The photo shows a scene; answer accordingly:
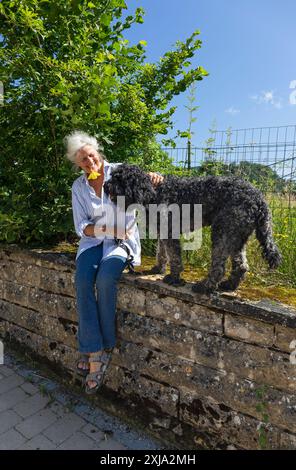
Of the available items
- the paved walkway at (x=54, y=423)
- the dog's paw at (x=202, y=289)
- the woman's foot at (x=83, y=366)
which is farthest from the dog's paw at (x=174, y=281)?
the paved walkway at (x=54, y=423)

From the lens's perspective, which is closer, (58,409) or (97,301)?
(97,301)

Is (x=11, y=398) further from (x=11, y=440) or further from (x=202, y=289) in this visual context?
(x=202, y=289)

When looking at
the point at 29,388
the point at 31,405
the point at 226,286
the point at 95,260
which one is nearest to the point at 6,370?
the point at 29,388

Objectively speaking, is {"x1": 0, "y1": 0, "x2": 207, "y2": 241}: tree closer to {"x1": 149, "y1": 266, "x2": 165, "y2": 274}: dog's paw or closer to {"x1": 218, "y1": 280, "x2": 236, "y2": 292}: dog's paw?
{"x1": 149, "y1": 266, "x2": 165, "y2": 274}: dog's paw

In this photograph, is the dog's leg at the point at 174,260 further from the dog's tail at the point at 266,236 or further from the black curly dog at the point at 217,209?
the dog's tail at the point at 266,236

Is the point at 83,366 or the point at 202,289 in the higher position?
the point at 202,289

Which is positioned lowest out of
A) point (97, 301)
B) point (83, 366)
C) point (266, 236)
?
point (83, 366)

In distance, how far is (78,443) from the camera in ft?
8.79

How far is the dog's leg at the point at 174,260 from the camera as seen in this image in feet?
8.67

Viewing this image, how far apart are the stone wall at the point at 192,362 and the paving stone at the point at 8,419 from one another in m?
0.58

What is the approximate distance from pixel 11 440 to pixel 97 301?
1219 millimetres

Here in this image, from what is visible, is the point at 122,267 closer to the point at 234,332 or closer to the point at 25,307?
the point at 234,332

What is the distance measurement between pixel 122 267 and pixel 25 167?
5.92 ft

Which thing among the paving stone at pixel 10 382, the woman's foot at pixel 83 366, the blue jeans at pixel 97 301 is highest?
the blue jeans at pixel 97 301
